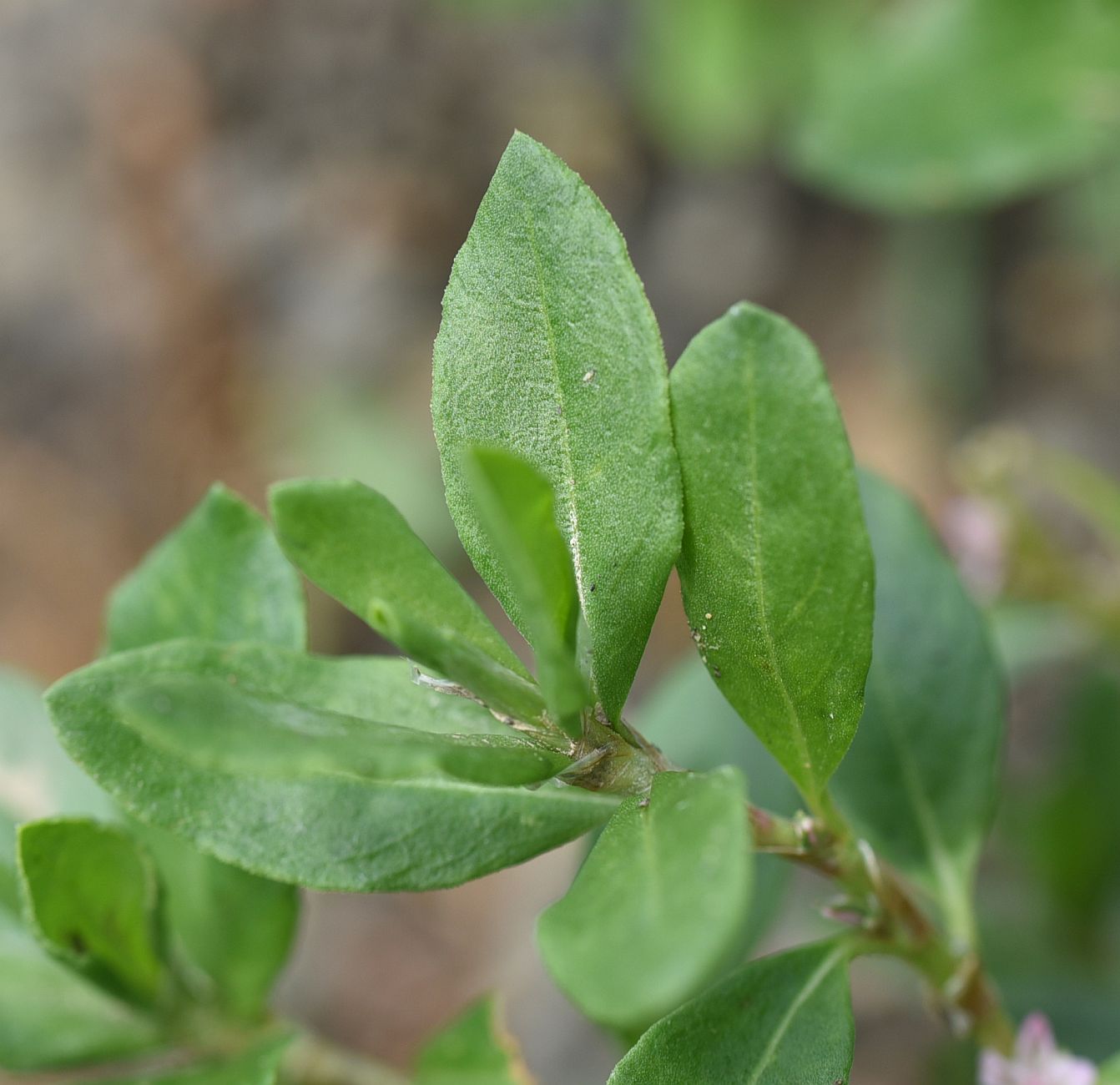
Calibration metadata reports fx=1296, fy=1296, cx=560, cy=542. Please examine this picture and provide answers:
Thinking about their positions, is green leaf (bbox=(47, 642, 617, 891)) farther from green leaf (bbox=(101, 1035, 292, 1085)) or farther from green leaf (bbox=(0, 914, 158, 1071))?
green leaf (bbox=(0, 914, 158, 1071))

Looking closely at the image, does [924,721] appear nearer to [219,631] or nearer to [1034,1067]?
[1034,1067]

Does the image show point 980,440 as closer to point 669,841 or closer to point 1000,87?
point 1000,87

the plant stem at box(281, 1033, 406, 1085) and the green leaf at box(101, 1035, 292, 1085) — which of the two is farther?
the plant stem at box(281, 1033, 406, 1085)

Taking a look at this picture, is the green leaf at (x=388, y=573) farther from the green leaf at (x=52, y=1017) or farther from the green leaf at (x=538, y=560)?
the green leaf at (x=52, y=1017)

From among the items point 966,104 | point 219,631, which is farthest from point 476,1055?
point 966,104

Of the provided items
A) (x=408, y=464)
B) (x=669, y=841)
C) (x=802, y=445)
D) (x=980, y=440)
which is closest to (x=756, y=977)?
(x=669, y=841)

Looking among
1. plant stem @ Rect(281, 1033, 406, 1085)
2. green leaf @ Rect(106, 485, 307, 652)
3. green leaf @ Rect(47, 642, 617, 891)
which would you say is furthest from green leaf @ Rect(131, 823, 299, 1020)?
green leaf @ Rect(47, 642, 617, 891)
